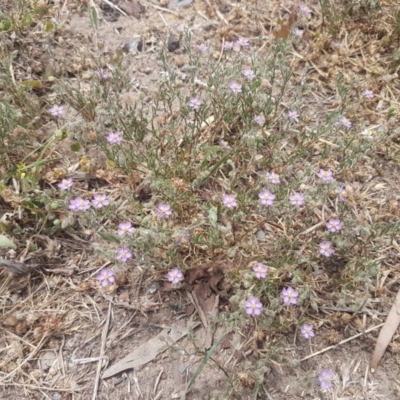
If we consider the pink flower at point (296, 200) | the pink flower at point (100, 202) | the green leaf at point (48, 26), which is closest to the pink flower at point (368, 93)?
the pink flower at point (296, 200)

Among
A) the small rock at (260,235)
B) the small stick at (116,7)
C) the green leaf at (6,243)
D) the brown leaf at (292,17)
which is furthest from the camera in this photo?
the small stick at (116,7)

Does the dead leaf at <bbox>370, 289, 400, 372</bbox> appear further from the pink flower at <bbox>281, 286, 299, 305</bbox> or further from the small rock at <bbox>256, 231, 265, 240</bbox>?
the small rock at <bbox>256, 231, 265, 240</bbox>

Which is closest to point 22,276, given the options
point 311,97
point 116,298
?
point 116,298

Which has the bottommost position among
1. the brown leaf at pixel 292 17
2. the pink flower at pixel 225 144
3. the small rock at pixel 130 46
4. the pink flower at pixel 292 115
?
the pink flower at pixel 225 144

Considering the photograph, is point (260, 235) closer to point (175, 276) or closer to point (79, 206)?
point (175, 276)

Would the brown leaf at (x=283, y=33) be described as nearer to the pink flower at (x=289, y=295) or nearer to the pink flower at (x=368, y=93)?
the pink flower at (x=368, y=93)

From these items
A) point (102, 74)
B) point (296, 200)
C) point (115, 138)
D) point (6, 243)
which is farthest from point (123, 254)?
point (102, 74)
